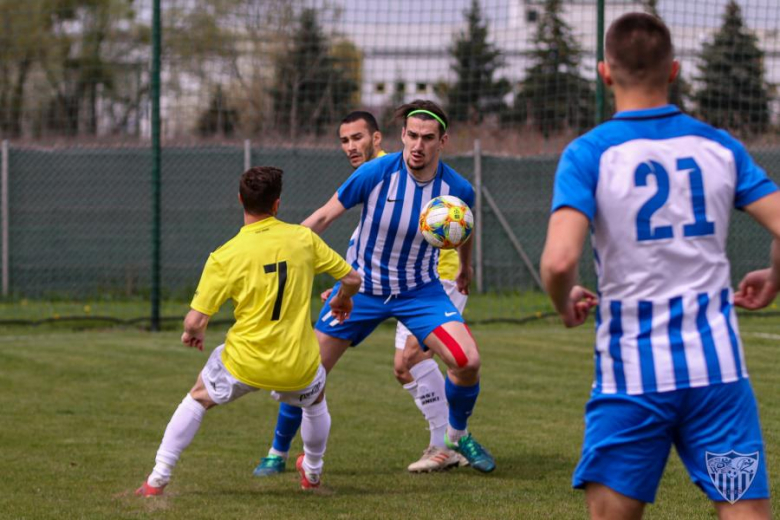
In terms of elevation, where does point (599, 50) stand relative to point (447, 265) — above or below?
above

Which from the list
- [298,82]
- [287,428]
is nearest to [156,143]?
[298,82]

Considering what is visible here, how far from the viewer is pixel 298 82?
15781 millimetres

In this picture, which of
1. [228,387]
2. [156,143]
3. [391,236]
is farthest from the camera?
[156,143]

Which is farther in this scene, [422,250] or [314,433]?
[422,250]

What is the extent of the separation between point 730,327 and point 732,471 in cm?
42

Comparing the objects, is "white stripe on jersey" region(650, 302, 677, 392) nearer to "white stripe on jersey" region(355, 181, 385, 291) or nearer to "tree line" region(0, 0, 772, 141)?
"white stripe on jersey" region(355, 181, 385, 291)

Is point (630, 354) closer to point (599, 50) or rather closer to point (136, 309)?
point (599, 50)

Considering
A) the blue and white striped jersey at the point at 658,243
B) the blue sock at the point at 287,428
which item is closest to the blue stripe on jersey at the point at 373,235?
the blue sock at the point at 287,428

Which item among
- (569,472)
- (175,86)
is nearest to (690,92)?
(175,86)

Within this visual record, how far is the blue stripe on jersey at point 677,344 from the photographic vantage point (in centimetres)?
327

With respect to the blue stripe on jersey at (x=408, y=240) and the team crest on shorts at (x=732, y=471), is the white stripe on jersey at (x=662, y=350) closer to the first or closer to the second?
the team crest on shorts at (x=732, y=471)

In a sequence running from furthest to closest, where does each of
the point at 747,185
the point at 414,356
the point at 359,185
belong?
the point at 414,356 < the point at 359,185 < the point at 747,185

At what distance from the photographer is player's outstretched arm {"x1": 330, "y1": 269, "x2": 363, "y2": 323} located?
5766 millimetres

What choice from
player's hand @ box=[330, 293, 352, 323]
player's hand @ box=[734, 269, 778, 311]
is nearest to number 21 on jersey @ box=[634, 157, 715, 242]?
player's hand @ box=[734, 269, 778, 311]
